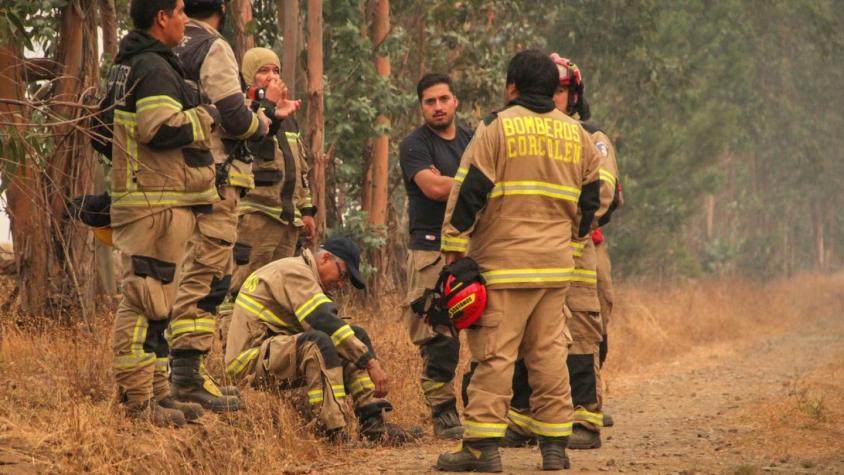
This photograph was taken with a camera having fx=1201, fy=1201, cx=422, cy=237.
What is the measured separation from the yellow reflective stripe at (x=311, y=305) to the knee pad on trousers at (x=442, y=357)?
35.6 inches

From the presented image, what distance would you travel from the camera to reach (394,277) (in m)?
14.8

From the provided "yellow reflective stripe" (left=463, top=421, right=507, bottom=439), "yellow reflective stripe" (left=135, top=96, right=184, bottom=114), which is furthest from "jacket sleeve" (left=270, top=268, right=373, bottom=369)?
"yellow reflective stripe" (left=135, top=96, right=184, bottom=114)

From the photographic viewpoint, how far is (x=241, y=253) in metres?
8.01

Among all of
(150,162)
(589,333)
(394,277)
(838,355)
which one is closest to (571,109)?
(589,333)

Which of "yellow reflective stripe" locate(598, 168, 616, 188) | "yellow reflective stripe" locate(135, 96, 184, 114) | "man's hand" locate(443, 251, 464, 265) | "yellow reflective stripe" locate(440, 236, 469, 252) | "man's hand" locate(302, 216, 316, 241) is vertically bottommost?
"man's hand" locate(302, 216, 316, 241)

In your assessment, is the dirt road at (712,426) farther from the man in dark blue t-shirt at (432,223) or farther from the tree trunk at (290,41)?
the tree trunk at (290,41)

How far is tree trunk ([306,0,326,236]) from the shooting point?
1164 centimetres

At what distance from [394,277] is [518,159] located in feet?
29.4

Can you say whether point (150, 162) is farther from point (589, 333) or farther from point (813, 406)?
point (813, 406)

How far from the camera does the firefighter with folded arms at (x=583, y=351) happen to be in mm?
6988

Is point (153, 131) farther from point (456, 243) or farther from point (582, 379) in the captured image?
point (582, 379)

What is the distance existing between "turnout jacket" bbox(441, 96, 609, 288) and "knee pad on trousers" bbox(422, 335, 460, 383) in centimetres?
145

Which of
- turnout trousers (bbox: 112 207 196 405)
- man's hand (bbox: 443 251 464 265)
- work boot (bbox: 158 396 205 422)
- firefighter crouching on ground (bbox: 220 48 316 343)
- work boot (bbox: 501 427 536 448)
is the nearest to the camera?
turnout trousers (bbox: 112 207 196 405)

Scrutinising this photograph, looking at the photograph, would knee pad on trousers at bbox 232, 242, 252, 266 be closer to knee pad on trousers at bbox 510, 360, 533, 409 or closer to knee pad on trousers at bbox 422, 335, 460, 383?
knee pad on trousers at bbox 422, 335, 460, 383
